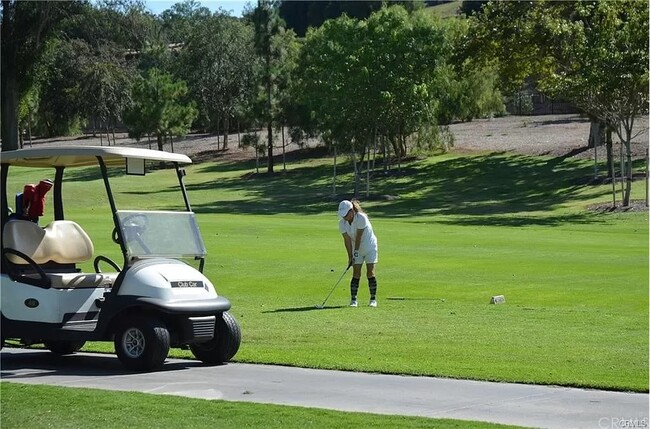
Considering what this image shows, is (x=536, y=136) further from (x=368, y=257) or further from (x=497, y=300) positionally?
(x=368, y=257)

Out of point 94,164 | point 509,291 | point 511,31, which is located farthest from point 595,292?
point 511,31

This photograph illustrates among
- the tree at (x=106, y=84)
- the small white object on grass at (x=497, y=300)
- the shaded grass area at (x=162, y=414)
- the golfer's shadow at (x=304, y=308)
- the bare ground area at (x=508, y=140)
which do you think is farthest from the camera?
the bare ground area at (x=508, y=140)

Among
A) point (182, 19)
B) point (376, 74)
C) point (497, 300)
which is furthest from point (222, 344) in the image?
point (182, 19)

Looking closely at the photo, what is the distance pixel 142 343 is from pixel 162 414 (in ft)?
9.80

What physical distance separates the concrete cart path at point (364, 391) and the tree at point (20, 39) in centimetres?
4626

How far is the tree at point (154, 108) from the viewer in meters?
81.2

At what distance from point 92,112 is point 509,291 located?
5928 centimetres

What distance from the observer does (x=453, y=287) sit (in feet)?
73.2

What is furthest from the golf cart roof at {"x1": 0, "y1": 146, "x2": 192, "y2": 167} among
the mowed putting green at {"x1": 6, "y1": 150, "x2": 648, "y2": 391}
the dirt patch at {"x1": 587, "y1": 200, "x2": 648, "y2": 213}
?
the dirt patch at {"x1": 587, "y1": 200, "x2": 648, "y2": 213}

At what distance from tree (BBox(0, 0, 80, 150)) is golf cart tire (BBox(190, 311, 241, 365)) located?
4586 centimetres

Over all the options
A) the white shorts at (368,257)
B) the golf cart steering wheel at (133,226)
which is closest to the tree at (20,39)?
the white shorts at (368,257)

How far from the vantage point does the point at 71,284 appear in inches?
526

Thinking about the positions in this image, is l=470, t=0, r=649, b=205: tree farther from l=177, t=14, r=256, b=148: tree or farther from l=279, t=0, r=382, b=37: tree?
l=279, t=0, r=382, b=37: tree

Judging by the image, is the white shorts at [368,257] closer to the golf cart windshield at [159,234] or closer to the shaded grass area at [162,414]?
the golf cart windshield at [159,234]
